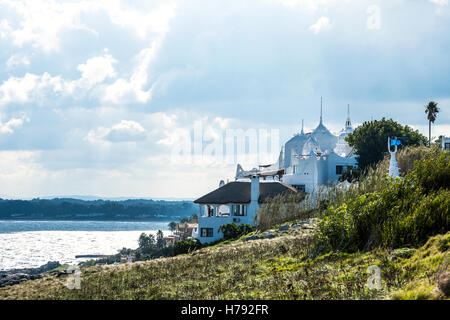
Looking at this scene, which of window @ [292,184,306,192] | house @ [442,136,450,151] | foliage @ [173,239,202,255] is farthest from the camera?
window @ [292,184,306,192]

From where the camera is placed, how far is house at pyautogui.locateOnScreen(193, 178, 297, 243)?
4222 centimetres

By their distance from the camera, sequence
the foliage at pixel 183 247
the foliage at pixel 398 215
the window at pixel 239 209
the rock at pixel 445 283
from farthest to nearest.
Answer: the window at pixel 239 209, the foliage at pixel 183 247, the foliage at pixel 398 215, the rock at pixel 445 283

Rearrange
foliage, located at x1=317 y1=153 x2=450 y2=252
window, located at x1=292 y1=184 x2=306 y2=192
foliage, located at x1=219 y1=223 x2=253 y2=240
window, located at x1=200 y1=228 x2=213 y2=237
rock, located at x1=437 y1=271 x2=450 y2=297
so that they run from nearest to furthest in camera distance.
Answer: rock, located at x1=437 y1=271 x2=450 y2=297, foliage, located at x1=317 y1=153 x2=450 y2=252, foliage, located at x1=219 y1=223 x2=253 y2=240, window, located at x1=200 y1=228 x2=213 y2=237, window, located at x1=292 y1=184 x2=306 y2=192

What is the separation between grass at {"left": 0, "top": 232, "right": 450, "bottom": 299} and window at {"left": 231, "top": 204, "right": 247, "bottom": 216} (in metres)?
23.7

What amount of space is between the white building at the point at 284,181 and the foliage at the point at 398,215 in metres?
26.3

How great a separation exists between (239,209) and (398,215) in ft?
97.7

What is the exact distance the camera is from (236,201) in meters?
43.3

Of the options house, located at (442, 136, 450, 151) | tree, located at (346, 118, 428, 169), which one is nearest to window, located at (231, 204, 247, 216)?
tree, located at (346, 118, 428, 169)

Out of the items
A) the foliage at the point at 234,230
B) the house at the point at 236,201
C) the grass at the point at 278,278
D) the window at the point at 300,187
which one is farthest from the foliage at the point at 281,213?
the grass at the point at 278,278

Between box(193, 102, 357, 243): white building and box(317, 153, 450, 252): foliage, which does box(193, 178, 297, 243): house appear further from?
box(317, 153, 450, 252): foliage

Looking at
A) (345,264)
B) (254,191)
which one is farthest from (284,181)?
(345,264)

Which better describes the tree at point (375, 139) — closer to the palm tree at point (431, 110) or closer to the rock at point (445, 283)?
the palm tree at point (431, 110)

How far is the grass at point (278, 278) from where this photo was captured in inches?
430

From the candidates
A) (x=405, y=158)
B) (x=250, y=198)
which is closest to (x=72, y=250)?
(x=250, y=198)
